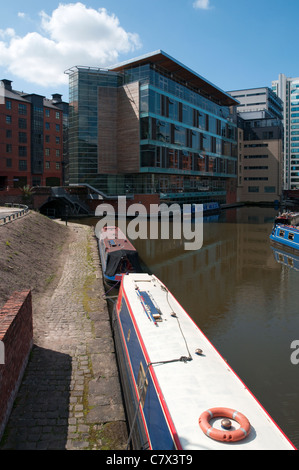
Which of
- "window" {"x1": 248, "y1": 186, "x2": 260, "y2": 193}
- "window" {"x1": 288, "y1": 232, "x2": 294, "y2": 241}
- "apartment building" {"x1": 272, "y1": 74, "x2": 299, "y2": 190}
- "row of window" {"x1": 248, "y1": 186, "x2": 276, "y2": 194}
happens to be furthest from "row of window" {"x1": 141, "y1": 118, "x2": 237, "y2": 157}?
"apartment building" {"x1": 272, "y1": 74, "x2": 299, "y2": 190}

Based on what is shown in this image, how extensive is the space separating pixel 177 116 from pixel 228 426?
61.8 meters

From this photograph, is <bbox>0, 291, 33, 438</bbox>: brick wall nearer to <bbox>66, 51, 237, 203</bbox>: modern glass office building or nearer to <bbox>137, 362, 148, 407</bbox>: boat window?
<bbox>137, 362, 148, 407</bbox>: boat window

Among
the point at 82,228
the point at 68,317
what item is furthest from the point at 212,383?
the point at 82,228

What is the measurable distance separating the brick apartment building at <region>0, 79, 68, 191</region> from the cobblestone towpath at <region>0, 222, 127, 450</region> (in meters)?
52.7

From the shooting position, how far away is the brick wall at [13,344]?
7.48 m

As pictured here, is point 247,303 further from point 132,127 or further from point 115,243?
point 132,127

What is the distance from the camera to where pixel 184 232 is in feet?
145

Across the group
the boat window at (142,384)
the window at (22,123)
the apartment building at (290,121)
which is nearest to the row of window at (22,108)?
the window at (22,123)

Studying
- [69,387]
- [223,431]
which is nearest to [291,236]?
[69,387]

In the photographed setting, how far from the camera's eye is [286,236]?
35.0 meters

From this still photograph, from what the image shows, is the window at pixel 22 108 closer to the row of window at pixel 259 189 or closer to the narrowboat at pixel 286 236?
the narrowboat at pixel 286 236

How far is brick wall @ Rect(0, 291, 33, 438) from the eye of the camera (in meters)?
7.48

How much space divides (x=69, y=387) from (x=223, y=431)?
196 inches

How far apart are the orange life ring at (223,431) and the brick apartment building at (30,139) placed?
62156 millimetres
